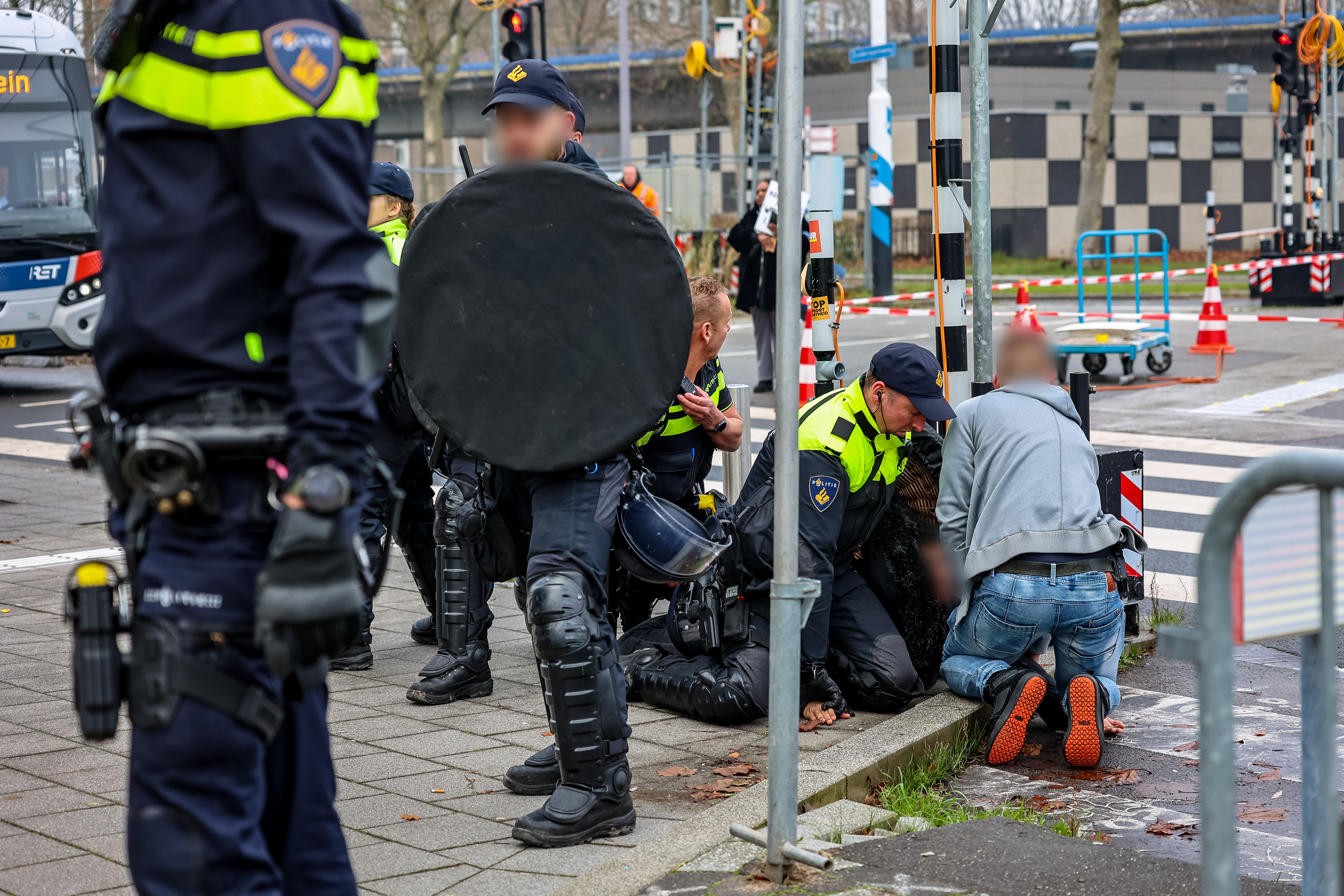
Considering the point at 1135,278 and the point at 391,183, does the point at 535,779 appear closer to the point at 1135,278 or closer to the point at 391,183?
the point at 391,183

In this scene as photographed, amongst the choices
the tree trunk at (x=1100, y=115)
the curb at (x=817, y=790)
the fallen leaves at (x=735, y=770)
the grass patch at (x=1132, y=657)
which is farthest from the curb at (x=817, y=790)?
the tree trunk at (x=1100, y=115)

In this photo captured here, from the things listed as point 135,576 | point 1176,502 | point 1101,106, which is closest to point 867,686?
point 135,576

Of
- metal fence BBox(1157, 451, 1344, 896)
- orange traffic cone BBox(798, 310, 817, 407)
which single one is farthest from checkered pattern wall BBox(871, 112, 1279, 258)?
metal fence BBox(1157, 451, 1344, 896)

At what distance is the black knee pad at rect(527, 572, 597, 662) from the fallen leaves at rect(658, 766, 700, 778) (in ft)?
2.63

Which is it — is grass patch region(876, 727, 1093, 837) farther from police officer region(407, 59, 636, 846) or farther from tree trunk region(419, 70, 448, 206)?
tree trunk region(419, 70, 448, 206)

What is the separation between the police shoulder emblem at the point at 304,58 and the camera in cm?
219

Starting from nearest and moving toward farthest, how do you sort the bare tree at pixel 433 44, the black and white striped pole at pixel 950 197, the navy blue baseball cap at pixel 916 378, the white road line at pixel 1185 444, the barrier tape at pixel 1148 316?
1. the navy blue baseball cap at pixel 916 378
2. the black and white striped pole at pixel 950 197
3. the white road line at pixel 1185 444
4. the barrier tape at pixel 1148 316
5. the bare tree at pixel 433 44

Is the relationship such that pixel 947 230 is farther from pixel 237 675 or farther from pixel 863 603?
pixel 237 675

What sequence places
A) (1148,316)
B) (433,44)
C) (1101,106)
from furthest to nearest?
(433,44) → (1101,106) → (1148,316)

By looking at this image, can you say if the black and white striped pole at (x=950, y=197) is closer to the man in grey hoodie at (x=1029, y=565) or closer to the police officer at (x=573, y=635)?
the man in grey hoodie at (x=1029, y=565)

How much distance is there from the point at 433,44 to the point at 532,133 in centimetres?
3568

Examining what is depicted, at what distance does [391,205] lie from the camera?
560 centimetres

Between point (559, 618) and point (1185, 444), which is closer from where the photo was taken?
point (559, 618)

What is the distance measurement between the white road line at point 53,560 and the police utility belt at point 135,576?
509 cm
